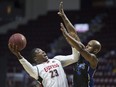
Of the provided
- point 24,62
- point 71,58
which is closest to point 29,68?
point 24,62

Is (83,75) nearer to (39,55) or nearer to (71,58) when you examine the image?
(71,58)

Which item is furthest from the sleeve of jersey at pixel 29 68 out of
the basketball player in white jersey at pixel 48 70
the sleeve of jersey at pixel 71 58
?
the sleeve of jersey at pixel 71 58

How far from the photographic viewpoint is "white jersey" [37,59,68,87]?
558 centimetres

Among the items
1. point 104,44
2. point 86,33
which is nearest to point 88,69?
point 104,44

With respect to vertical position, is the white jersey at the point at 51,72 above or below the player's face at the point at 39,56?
below

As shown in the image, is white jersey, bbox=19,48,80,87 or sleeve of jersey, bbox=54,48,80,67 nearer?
white jersey, bbox=19,48,80,87

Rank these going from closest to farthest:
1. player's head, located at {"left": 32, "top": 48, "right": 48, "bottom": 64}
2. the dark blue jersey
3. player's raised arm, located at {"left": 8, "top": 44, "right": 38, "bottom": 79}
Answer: player's raised arm, located at {"left": 8, "top": 44, "right": 38, "bottom": 79}, the dark blue jersey, player's head, located at {"left": 32, "top": 48, "right": 48, "bottom": 64}

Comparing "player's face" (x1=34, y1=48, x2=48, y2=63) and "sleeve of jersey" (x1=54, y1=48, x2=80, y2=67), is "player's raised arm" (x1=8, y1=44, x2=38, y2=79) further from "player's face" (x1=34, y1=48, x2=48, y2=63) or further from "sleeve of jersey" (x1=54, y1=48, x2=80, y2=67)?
"sleeve of jersey" (x1=54, y1=48, x2=80, y2=67)

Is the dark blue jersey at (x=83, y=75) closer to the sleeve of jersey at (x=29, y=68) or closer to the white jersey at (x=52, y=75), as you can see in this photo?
the white jersey at (x=52, y=75)

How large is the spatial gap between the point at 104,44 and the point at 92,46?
9.19m

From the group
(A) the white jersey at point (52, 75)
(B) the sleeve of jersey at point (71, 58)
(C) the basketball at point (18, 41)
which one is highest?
(C) the basketball at point (18, 41)

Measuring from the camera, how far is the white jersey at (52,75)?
5.58 m

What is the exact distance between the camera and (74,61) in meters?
5.70

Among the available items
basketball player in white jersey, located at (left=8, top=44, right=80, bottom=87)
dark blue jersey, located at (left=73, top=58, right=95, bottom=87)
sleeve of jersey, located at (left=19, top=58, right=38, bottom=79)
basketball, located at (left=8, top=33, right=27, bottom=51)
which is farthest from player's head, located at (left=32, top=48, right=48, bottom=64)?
dark blue jersey, located at (left=73, top=58, right=95, bottom=87)
